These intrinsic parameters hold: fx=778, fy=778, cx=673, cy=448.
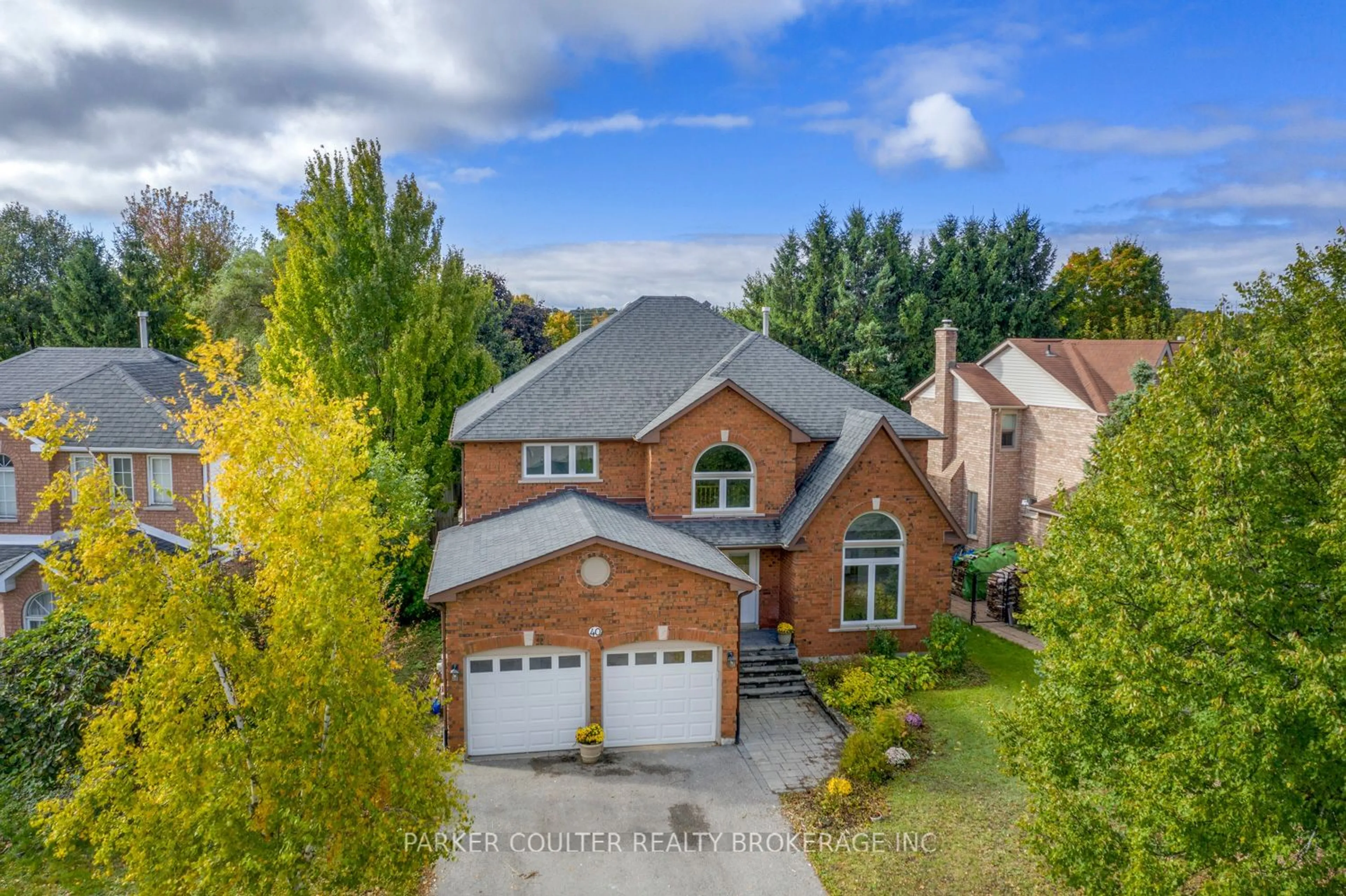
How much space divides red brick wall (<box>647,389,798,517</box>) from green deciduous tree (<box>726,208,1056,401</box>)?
23.0 m

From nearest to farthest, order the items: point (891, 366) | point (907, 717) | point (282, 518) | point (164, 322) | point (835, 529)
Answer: point (282, 518) → point (907, 717) → point (835, 529) → point (891, 366) → point (164, 322)

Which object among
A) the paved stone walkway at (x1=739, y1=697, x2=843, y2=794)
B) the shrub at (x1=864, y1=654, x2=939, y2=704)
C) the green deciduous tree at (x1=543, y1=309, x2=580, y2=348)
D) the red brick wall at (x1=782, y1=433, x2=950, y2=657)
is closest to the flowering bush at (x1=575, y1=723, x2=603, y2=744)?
the paved stone walkway at (x1=739, y1=697, x2=843, y2=794)

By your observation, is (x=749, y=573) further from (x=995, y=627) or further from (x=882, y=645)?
(x=995, y=627)

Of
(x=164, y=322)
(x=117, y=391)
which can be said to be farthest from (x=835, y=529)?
(x=164, y=322)

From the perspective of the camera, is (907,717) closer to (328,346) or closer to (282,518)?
(282,518)

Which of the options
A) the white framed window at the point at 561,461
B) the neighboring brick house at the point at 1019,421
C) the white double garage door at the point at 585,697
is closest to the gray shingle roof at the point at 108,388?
the white framed window at the point at 561,461

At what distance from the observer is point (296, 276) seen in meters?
25.2

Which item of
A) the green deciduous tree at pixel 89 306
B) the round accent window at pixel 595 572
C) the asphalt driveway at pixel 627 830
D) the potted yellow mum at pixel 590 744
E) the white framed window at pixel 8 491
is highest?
the green deciduous tree at pixel 89 306

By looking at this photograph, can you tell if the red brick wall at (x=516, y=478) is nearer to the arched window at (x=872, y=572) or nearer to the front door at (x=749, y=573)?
the front door at (x=749, y=573)

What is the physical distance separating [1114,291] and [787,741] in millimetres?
49551

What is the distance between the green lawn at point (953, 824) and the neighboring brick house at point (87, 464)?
19.1 m

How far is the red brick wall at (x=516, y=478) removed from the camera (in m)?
20.5

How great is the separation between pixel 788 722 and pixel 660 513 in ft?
20.0

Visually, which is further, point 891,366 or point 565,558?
point 891,366
